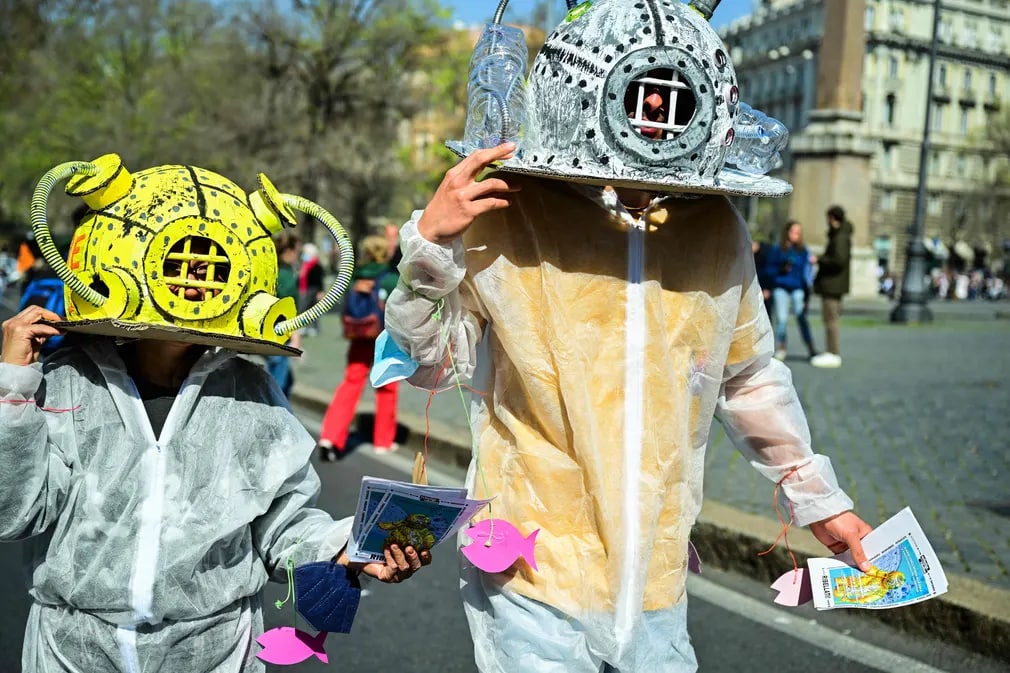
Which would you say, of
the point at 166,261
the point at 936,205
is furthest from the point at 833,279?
the point at 936,205

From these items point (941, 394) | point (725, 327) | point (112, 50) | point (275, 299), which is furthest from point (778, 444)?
point (112, 50)

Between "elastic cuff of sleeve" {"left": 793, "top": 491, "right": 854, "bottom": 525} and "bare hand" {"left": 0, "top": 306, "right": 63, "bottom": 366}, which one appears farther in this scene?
"elastic cuff of sleeve" {"left": 793, "top": 491, "right": 854, "bottom": 525}

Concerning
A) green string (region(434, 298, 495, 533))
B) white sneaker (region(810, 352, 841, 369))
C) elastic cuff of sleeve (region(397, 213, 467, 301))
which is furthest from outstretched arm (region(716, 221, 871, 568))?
white sneaker (region(810, 352, 841, 369))

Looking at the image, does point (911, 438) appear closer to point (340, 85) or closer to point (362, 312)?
point (362, 312)

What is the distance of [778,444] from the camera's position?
106 inches

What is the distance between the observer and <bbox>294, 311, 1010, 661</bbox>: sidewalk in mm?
4730

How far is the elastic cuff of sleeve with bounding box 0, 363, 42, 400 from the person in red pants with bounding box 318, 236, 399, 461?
6.17 meters

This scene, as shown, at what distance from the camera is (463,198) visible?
224 cm

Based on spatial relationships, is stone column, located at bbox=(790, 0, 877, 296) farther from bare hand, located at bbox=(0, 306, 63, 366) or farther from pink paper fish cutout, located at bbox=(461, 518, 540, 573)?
bare hand, located at bbox=(0, 306, 63, 366)

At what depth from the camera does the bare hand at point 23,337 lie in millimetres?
2293

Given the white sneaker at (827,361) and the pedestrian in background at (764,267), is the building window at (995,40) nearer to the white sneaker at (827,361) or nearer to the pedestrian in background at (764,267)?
the pedestrian in background at (764,267)

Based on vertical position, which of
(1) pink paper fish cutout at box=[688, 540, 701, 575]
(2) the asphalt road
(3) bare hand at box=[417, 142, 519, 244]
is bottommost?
(2) the asphalt road

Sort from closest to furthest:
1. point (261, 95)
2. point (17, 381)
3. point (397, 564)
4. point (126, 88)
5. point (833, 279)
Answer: point (17, 381) < point (397, 564) < point (833, 279) < point (261, 95) < point (126, 88)

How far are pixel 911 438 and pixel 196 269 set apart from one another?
7.04 m
